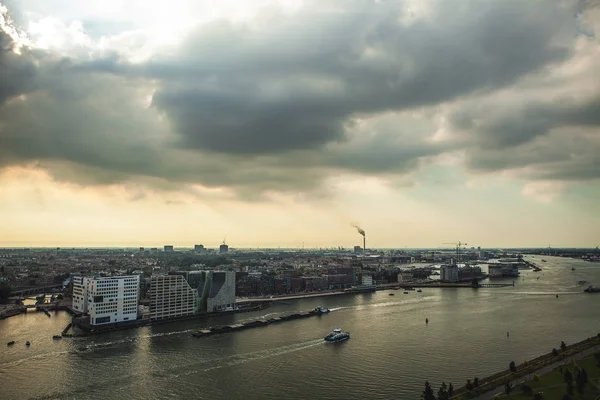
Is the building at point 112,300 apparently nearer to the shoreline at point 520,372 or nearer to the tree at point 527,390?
the shoreline at point 520,372

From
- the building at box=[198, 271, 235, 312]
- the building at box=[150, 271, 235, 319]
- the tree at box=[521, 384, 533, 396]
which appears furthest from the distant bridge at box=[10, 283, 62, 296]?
the tree at box=[521, 384, 533, 396]

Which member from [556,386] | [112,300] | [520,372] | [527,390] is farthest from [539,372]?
[112,300]

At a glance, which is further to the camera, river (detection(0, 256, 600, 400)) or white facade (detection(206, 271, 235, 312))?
white facade (detection(206, 271, 235, 312))

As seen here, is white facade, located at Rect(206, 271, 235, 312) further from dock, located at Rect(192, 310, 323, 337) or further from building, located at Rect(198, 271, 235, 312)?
dock, located at Rect(192, 310, 323, 337)

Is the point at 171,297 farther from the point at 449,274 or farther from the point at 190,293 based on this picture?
the point at 449,274

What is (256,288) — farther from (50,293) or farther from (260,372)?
(260,372)

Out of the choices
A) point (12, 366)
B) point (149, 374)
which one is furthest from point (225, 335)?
point (12, 366)

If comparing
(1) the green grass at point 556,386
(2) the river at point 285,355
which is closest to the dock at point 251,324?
(2) the river at point 285,355
